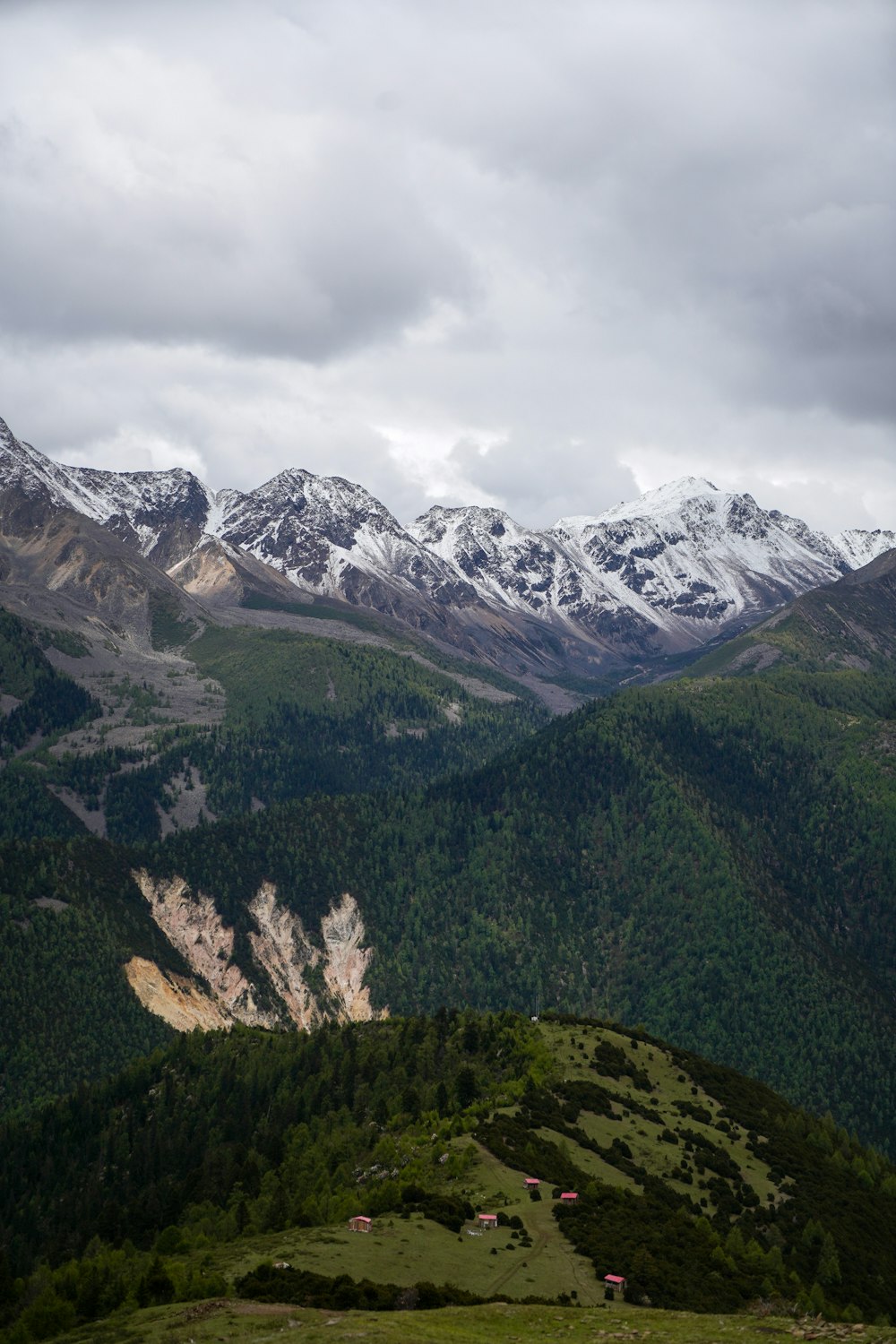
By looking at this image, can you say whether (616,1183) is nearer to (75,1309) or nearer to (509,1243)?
(509,1243)

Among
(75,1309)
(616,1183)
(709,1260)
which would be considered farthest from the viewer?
(616,1183)

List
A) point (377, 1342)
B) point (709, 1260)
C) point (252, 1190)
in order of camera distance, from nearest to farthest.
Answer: point (377, 1342) < point (709, 1260) < point (252, 1190)

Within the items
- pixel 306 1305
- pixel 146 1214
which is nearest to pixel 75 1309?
pixel 306 1305

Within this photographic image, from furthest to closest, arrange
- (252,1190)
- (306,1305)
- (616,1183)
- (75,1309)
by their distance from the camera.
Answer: (252,1190) < (616,1183) < (75,1309) < (306,1305)

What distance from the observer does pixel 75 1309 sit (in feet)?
377

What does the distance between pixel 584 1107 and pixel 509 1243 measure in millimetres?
61663

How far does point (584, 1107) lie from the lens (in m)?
186

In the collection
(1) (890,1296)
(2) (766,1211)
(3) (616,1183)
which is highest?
(3) (616,1183)

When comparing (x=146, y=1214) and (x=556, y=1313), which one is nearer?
(x=556, y=1313)

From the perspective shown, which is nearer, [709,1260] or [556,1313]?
[556,1313]

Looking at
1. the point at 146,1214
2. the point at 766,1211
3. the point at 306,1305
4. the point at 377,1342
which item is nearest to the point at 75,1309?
the point at 306,1305

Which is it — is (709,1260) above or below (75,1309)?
below

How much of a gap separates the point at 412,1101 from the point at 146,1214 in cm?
4608

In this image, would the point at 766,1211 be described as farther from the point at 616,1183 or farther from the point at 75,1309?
the point at 75,1309
